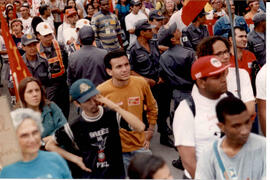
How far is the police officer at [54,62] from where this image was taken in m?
5.07

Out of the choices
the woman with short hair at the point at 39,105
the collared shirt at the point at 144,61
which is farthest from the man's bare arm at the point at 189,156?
the collared shirt at the point at 144,61

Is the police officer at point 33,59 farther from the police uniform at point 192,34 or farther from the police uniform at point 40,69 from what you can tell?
the police uniform at point 192,34

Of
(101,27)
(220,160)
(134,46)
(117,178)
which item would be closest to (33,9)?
(101,27)

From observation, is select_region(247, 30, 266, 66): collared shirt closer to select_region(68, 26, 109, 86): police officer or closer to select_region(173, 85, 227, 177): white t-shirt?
select_region(68, 26, 109, 86): police officer

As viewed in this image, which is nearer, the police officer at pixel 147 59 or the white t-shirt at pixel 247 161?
the white t-shirt at pixel 247 161

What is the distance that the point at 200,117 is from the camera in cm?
282

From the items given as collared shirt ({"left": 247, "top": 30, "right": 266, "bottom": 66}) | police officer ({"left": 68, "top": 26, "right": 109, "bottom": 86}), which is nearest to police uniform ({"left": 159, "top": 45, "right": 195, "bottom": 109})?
police officer ({"left": 68, "top": 26, "right": 109, "bottom": 86})

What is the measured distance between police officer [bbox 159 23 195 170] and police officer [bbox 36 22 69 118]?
1214 millimetres

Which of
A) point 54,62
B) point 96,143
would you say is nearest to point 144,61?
point 54,62

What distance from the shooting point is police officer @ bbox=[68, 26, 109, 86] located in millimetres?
4691

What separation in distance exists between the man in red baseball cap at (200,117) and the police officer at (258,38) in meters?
2.83

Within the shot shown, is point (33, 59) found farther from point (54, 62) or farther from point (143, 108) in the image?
point (143, 108)

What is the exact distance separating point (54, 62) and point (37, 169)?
265 centimetres

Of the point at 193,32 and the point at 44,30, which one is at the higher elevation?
the point at 44,30
